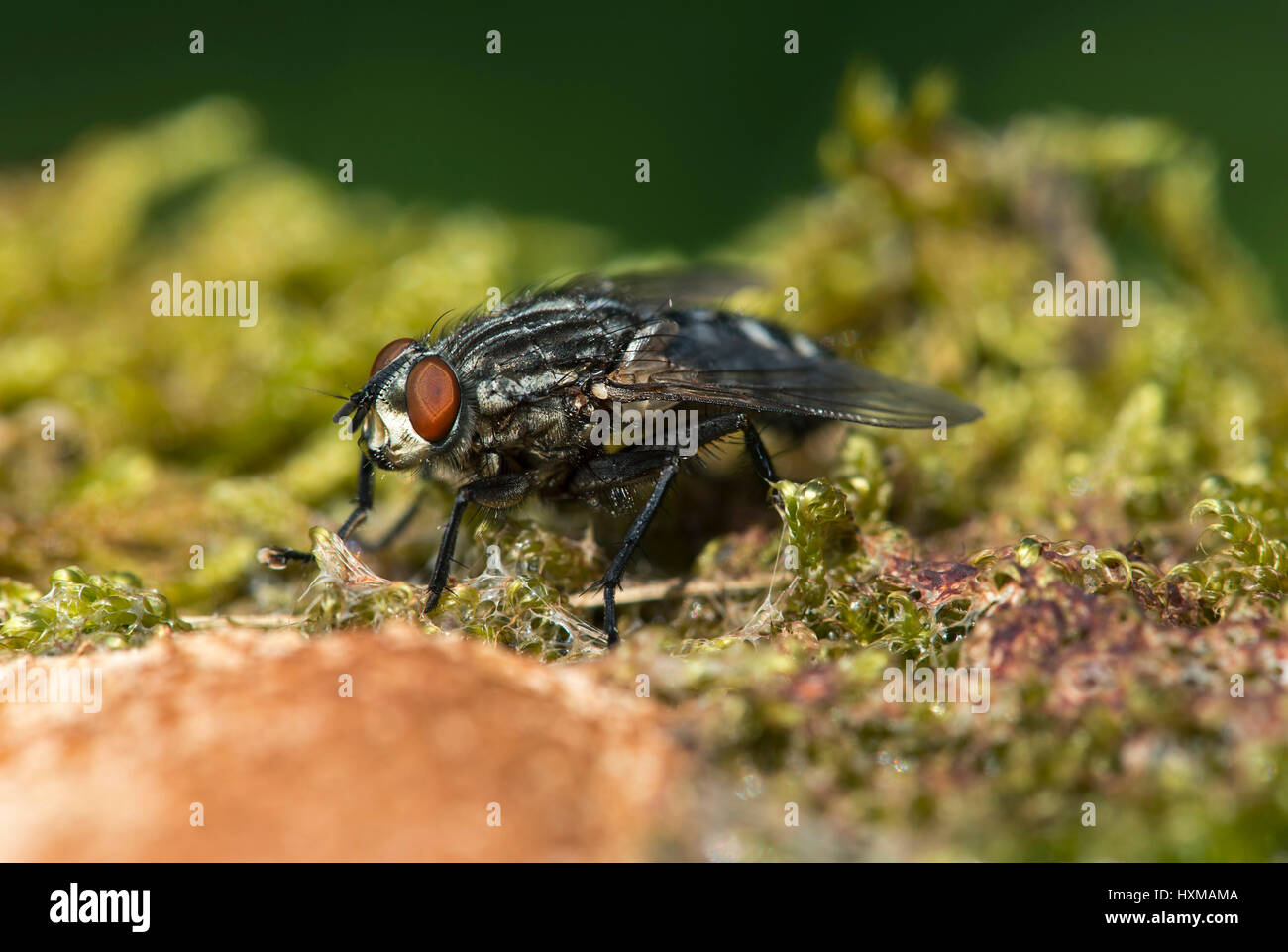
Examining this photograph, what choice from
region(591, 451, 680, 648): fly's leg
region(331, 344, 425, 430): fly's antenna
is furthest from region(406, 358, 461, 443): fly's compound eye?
region(591, 451, 680, 648): fly's leg

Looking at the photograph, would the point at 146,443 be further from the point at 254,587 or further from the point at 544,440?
the point at 544,440

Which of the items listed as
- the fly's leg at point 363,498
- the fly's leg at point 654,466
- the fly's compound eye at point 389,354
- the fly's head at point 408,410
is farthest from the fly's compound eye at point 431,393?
the fly's leg at point 654,466

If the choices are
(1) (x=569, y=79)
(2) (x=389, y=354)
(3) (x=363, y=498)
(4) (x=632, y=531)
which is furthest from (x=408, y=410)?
(1) (x=569, y=79)

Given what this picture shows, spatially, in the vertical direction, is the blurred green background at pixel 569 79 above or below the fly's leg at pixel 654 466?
above

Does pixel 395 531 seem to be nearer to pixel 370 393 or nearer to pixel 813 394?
Answer: pixel 370 393

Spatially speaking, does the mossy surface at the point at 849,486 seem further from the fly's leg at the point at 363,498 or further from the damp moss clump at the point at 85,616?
the fly's leg at the point at 363,498

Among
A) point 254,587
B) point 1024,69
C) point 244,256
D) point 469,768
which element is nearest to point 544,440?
point 254,587
